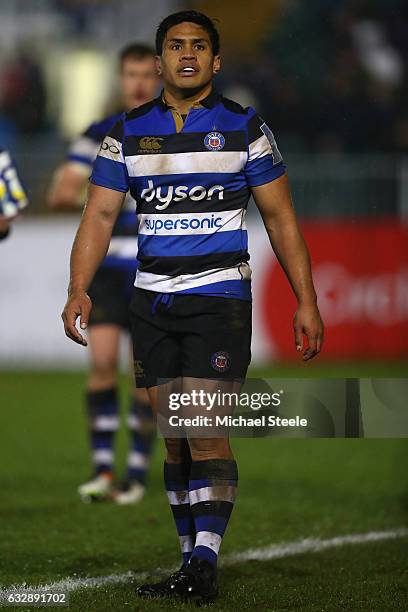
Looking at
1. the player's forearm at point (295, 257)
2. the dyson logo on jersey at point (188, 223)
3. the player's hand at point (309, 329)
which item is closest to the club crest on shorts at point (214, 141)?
the dyson logo on jersey at point (188, 223)

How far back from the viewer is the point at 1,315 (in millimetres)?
13797

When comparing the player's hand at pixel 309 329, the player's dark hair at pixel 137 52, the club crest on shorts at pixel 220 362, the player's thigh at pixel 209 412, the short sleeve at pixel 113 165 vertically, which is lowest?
the player's thigh at pixel 209 412

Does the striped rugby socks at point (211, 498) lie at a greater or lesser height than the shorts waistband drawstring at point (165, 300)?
lesser

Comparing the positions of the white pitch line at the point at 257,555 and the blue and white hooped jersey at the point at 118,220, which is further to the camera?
the blue and white hooped jersey at the point at 118,220

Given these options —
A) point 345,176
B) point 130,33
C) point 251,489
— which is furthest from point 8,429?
point 130,33

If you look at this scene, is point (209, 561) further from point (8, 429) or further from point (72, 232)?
point (72, 232)

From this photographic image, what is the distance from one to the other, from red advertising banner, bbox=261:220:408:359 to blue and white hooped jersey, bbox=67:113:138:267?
6606 mm

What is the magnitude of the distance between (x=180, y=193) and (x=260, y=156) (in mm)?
314

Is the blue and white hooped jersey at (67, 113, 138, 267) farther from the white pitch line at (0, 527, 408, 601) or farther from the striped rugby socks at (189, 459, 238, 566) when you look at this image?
the striped rugby socks at (189, 459, 238, 566)

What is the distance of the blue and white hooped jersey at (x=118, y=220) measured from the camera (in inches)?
283

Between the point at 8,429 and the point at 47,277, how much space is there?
4071mm

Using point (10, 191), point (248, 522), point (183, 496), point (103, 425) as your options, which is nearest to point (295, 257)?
point (183, 496)

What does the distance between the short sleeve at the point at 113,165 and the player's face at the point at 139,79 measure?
2.38 metres

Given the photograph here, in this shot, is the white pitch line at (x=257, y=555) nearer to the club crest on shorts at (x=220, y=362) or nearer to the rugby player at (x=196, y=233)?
the rugby player at (x=196, y=233)
